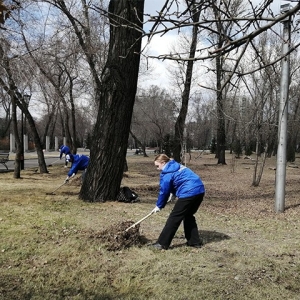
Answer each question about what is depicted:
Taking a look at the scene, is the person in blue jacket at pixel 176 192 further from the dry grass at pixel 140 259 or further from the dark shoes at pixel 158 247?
the dry grass at pixel 140 259

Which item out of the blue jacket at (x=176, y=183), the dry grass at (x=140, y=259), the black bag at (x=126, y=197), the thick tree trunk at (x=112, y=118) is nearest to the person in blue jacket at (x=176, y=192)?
the blue jacket at (x=176, y=183)

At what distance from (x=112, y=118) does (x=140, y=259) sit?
4876 millimetres

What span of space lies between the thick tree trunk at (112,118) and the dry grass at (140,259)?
3.83 ft

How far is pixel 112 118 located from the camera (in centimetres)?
966

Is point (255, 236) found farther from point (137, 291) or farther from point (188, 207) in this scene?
point (137, 291)

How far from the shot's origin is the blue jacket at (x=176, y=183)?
226 inches

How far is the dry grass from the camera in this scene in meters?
4.46

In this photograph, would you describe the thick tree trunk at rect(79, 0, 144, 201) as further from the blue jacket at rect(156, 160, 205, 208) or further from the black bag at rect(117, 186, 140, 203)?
the blue jacket at rect(156, 160, 205, 208)

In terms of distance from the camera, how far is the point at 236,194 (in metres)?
13.1

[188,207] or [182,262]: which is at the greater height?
[188,207]

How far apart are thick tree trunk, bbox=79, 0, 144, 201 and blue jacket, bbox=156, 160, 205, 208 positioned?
4.01 metres

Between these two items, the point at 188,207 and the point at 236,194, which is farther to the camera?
the point at 236,194

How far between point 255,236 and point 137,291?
3067mm

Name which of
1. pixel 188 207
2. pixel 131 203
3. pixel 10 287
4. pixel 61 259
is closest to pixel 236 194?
pixel 131 203
